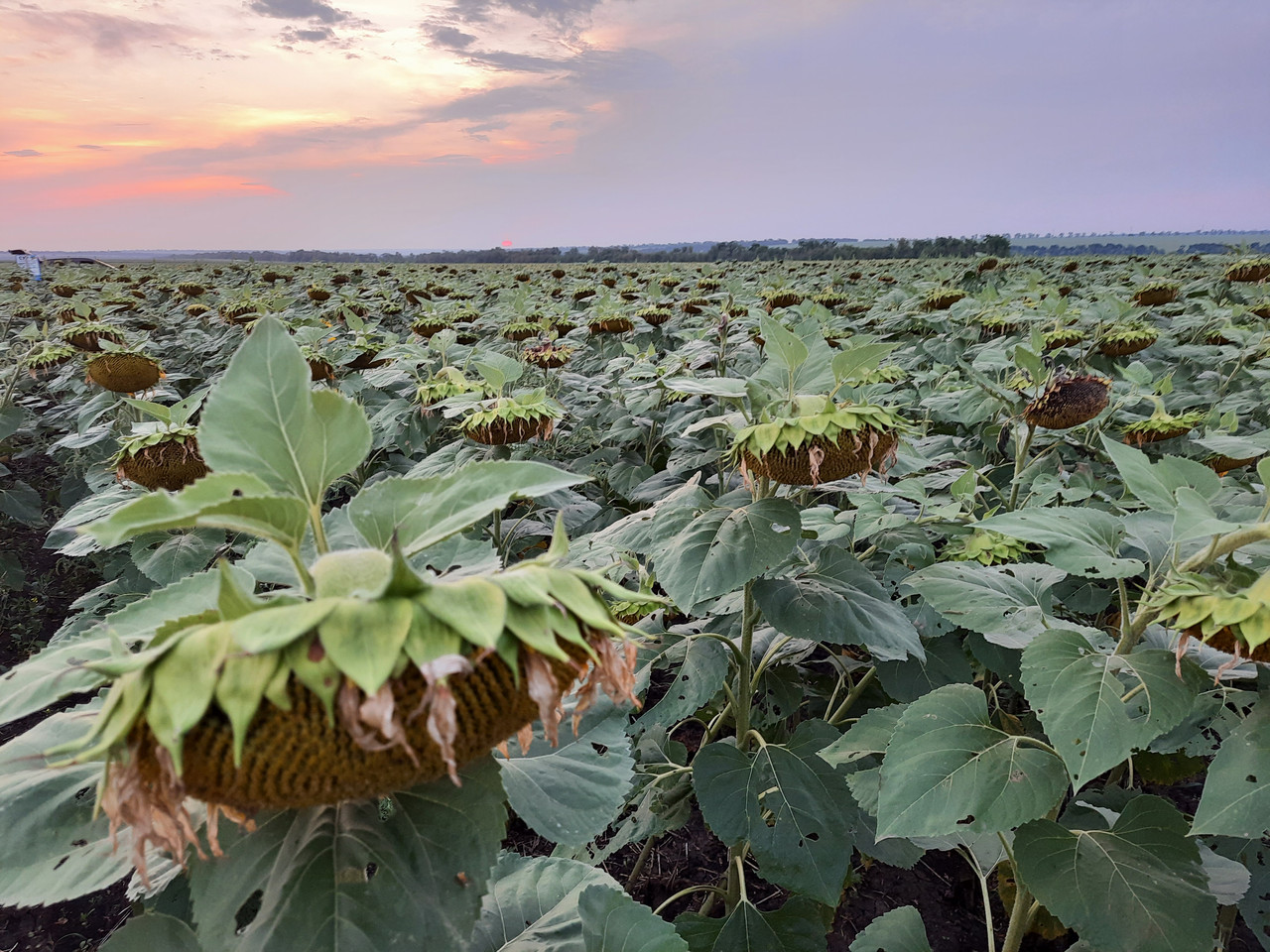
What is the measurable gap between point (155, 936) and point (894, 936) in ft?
4.88

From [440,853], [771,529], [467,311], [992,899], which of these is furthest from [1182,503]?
[467,311]

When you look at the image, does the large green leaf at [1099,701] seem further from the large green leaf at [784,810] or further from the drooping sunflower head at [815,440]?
the large green leaf at [784,810]

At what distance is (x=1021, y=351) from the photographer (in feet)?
9.23

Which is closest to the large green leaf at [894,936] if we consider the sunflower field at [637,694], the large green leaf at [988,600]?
the sunflower field at [637,694]

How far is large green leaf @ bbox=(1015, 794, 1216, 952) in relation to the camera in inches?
47.8

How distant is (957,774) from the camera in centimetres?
129

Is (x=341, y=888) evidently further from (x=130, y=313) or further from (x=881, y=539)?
(x=130, y=313)

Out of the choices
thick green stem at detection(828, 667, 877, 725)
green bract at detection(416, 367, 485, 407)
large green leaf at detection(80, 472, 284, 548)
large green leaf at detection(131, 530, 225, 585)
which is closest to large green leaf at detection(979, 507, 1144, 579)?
thick green stem at detection(828, 667, 877, 725)

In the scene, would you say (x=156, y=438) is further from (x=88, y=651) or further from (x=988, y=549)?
(x=988, y=549)

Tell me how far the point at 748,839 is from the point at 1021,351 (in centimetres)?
210

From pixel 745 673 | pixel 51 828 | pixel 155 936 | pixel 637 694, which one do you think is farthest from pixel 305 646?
pixel 745 673

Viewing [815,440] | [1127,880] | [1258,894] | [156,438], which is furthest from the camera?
[156,438]

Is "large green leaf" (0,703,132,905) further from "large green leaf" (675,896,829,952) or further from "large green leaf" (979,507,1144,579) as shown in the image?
"large green leaf" (675,896,829,952)

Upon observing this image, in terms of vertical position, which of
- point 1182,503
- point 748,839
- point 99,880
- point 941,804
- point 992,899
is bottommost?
point 992,899
